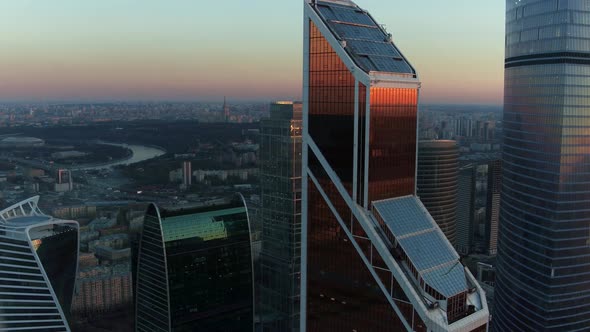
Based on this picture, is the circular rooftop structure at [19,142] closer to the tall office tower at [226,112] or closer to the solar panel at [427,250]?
the tall office tower at [226,112]

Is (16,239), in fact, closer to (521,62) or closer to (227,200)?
(227,200)

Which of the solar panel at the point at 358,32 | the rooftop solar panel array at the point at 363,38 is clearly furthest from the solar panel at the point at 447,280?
the solar panel at the point at 358,32

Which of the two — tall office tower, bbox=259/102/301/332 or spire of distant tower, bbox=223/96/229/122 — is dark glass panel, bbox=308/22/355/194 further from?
spire of distant tower, bbox=223/96/229/122

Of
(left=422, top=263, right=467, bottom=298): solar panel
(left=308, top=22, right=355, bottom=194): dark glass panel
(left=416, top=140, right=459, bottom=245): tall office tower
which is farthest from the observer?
(left=416, top=140, right=459, bottom=245): tall office tower

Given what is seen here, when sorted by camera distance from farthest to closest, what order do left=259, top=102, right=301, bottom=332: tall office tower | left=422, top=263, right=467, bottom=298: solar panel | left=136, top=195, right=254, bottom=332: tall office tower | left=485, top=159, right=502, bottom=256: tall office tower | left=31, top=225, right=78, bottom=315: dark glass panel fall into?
1. left=485, top=159, right=502, bottom=256: tall office tower
2. left=259, top=102, right=301, bottom=332: tall office tower
3. left=136, top=195, right=254, bottom=332: tall office tower
4. left=31, top=225, right=78, bottom=315: dark glass panel
5. left=422, top=263, right=467, bottom=298: solar panel

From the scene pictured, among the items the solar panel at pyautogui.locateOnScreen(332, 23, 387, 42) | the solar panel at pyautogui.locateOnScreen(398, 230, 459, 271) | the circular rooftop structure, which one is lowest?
the solar panel at pyautogui.locateOnScreen(398, 230, 459, 271)

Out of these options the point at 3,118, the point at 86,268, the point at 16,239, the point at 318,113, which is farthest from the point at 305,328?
the point at 3,118

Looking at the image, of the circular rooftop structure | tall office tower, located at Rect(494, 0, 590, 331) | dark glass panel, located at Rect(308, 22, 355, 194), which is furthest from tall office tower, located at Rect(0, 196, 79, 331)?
the circular rooftop structure
